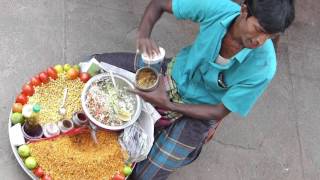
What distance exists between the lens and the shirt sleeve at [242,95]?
8.98ft

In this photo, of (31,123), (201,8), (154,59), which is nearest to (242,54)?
(201,8)

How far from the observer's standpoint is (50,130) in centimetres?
296

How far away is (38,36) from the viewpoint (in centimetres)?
351

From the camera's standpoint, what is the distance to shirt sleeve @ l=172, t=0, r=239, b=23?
2.76 metres

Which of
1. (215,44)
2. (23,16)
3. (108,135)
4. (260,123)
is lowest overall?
(260,123)

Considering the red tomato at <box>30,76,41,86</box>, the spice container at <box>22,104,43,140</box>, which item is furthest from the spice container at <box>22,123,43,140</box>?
the red tomato at <box>30,76,41,86</box>

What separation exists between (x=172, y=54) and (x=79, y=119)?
43.7 inches

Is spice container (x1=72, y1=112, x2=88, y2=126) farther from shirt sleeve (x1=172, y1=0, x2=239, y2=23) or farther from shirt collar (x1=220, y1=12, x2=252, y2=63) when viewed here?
shirt collar (x1=220, y1=12, x2=252, y2=63)

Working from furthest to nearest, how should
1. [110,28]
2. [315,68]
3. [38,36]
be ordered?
1. [315,68]
2. [110,28]
3. [38,36]

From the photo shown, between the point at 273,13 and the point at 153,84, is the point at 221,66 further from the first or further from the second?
the point at 273,13

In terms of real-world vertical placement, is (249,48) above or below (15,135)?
above

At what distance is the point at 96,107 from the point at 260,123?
1316mm

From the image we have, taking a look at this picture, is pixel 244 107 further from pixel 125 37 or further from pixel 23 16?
pixel 23 16

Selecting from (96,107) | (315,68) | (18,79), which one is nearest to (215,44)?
(96,107)
